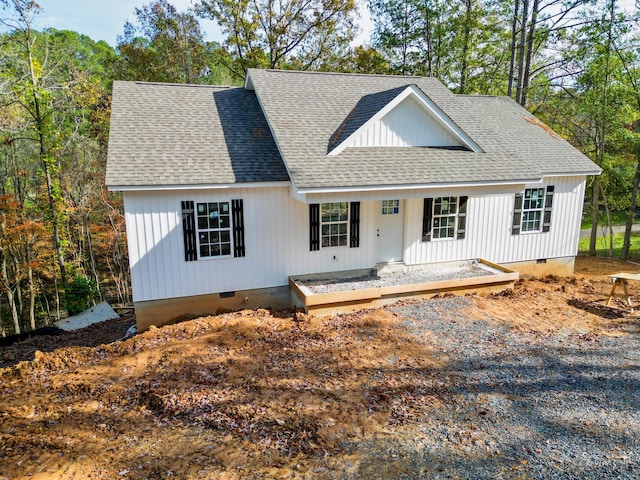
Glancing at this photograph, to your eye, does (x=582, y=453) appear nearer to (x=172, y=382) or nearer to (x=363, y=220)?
(x=172, y=382)

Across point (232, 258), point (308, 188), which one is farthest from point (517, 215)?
point (232, 258)

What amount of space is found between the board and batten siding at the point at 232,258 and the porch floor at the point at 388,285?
409 mm

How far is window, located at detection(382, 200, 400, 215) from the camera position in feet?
37.5

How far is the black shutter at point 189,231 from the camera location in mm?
9781

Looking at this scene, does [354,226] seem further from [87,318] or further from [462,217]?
[87,318]

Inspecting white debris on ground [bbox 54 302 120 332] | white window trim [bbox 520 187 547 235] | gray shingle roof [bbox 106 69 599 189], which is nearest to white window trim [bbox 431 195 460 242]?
gray shingle roof [bbox 106 69 599 189]

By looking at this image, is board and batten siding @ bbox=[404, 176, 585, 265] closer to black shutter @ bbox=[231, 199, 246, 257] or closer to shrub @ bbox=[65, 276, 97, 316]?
black shutter @ bbox=[231, 199, 246, 257]

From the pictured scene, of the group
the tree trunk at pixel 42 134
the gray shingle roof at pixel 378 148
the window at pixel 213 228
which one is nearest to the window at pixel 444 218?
the gray shingle roof at pixel 378 148

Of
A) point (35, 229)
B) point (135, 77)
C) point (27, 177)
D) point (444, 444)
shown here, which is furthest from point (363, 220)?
point (135, 77)

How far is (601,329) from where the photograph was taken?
9086 millimetres

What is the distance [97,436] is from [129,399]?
3.35 ft

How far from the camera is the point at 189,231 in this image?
32.3 ft

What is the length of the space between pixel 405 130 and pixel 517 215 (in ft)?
14.9

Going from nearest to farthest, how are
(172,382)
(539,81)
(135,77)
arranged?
(172,382) < (539,81) < (135,77)
